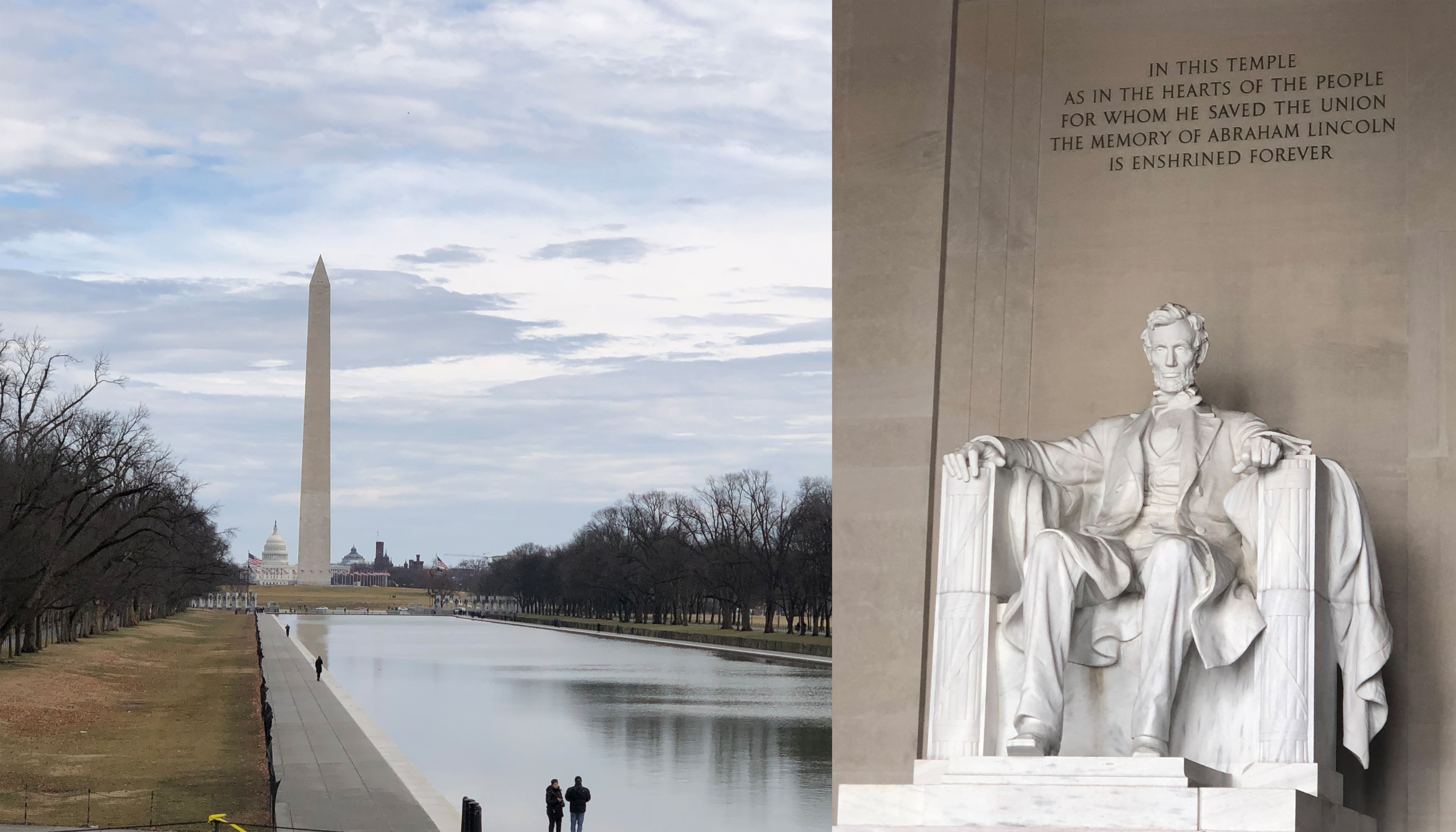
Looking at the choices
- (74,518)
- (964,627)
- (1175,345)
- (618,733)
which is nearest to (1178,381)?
(1175,345)

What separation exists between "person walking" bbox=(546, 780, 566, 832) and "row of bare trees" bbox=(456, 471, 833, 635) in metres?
35.3

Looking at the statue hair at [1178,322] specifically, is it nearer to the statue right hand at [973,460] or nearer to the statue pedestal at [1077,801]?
the statue right hand at [973,460]

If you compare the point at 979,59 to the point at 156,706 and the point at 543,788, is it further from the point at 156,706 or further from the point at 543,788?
the point at 156,706

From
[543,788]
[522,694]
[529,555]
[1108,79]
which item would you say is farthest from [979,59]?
[529,555]

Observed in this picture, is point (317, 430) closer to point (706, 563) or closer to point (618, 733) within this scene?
point (706, 563)

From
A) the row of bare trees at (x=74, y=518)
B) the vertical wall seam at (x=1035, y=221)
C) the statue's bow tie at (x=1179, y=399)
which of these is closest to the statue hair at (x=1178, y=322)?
the statue's bow tie at (x=1179, y=399)

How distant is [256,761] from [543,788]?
4564mm

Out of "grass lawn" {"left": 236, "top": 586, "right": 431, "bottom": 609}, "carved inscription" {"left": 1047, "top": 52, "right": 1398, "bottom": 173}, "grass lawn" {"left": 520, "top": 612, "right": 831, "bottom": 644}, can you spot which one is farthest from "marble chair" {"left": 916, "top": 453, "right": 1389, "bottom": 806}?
"grass lawn" {"left": 236, "top": 586, "right": 431, "bottom": 609}

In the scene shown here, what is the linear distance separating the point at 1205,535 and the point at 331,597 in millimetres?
139126

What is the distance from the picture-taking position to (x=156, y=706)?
103ft

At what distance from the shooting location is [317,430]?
102188mm

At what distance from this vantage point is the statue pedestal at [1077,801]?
7.37 m

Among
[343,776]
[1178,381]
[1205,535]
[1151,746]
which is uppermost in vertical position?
[1178,381]

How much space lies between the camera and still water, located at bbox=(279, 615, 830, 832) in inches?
731
